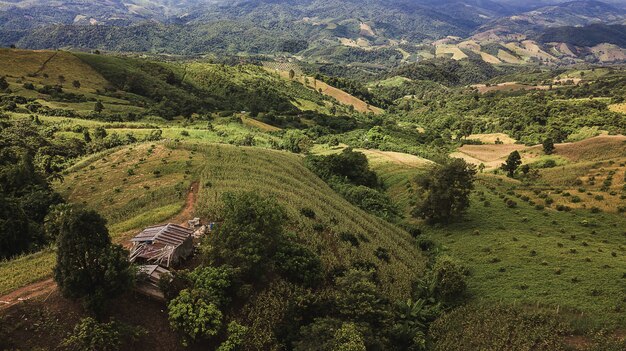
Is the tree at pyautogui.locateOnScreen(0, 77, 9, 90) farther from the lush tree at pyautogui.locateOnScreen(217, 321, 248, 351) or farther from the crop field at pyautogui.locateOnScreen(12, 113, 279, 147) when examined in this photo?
the lush tree at pyautogui.locateOnScreen(217, 321, 248, 351)

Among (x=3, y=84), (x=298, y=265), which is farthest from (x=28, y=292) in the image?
(x=3, y=84)

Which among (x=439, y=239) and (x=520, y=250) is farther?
(x=439, y=239)

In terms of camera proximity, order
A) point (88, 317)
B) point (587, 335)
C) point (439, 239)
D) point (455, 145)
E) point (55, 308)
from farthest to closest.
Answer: point (455, 145) → point (439, 239) → point (587, 335) → point (55, 308) → point (88, 317)

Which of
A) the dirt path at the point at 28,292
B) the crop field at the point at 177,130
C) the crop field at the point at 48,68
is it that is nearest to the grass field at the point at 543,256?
the dirt path at the point at 28,292

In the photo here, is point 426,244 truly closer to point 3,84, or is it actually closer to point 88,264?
point 88,264

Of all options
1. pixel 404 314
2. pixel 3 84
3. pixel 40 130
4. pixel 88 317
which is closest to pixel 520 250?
pixel 404 314

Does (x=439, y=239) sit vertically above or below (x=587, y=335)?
below

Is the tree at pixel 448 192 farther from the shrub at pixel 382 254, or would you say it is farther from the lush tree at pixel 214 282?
the lush tree at pixel 214 282

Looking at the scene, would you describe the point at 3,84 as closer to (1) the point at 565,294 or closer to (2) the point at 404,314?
(2) the point at 404,314

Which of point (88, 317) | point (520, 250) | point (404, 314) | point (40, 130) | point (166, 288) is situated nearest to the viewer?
point (88, 317)
